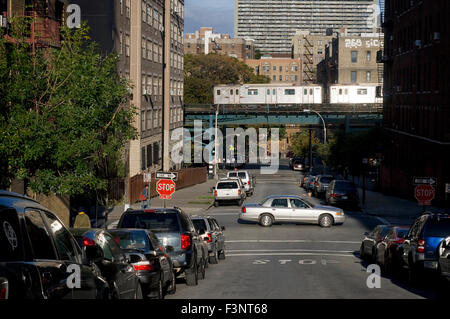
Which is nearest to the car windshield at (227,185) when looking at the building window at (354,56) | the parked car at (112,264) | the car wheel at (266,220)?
the car wheel at (266,220)

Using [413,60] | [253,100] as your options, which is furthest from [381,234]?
[253,100]

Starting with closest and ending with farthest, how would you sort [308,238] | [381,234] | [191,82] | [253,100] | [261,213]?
[381,234] → [308,238] → [261,213] → [253,100] → [191,82]

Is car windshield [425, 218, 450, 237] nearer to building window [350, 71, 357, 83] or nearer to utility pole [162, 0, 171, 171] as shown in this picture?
utility pole [162, 0, 171, 171]

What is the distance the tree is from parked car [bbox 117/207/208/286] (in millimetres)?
2582

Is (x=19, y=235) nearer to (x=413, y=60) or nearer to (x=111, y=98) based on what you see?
(x=111, y=98)

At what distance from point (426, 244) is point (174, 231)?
563cm

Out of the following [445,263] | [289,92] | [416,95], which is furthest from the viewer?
[289,92]

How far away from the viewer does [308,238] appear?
29.7m

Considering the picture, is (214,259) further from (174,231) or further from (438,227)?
(438,227)

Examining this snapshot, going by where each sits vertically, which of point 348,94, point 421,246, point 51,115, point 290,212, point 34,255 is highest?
point 348,94

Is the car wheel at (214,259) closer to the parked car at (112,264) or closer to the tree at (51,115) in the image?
the tree at (51,115)

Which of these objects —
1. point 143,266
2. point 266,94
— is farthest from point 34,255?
point 266,94

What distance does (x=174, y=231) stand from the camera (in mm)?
15922

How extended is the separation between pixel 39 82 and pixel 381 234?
10548mm
